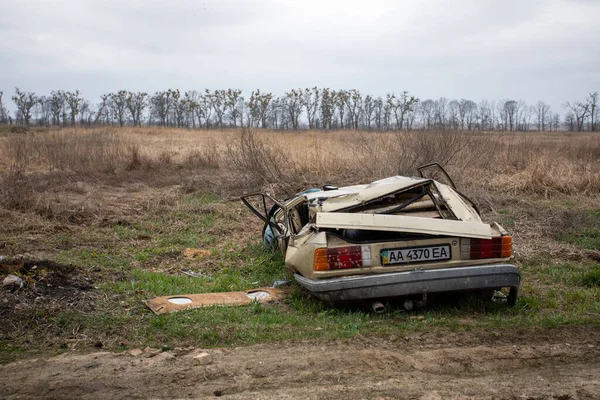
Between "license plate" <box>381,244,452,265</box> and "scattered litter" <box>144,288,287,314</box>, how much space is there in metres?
1.49

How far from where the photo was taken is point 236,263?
782 cm

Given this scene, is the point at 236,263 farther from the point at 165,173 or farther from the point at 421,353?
the point at 165,173

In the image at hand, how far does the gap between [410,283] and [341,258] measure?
0.68 metres

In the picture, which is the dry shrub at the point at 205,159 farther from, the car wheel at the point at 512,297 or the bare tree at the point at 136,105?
the bare tree at the point at 136,105

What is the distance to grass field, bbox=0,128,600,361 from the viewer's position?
4824mm

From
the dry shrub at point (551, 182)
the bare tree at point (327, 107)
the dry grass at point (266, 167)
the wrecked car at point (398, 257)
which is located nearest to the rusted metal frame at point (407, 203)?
the wrecked car at point (398, 257)

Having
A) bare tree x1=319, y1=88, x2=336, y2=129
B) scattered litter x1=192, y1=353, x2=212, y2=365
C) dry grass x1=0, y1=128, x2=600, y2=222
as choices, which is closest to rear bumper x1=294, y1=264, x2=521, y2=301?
scattered litter x1=192, y1=353, x2=212, y2=365

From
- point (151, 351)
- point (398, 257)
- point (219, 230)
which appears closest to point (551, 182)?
point (219, 230)

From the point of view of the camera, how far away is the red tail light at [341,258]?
4.94 metres

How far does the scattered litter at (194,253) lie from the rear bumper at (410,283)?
377cm

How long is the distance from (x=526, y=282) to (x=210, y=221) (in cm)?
638

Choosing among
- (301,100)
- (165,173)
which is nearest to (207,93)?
(301,100)

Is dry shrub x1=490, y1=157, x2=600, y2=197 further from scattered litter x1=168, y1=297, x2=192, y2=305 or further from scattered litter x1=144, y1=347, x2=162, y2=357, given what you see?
scattered litter x1=144, y1=347, x2=162, y2=357

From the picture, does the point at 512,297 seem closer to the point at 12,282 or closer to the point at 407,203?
the point at 407,203
